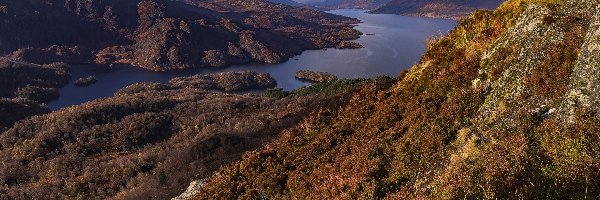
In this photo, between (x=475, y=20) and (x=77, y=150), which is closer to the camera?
(x=475, y=20)

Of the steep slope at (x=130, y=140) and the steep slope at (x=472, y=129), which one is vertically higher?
the steep slope at (x=472, y=129)

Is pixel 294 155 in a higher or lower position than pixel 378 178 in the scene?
lower

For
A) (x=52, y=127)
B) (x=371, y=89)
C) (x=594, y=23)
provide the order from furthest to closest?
(x=52, y=127) → (x=371, y=89) → (x=594, y=23)

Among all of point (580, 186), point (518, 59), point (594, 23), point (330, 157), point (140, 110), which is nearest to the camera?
point (580, 186)

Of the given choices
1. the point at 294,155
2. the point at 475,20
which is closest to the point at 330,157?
the point at 294,155

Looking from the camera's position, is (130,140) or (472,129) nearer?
(472,129)

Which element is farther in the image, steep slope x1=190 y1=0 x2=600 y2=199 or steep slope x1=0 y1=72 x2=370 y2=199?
steep slope x1=0 y1=72 x2=370 y2=199

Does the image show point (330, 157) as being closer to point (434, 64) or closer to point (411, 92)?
point (411, 92)

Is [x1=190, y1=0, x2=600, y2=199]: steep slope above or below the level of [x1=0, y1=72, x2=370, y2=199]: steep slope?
above
